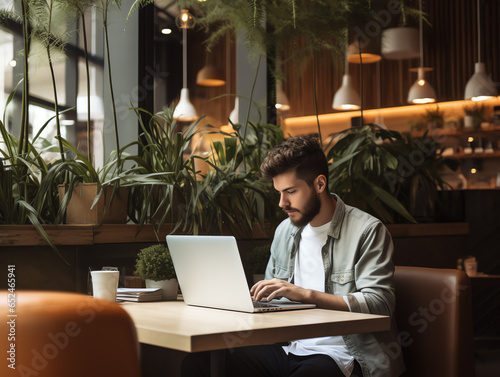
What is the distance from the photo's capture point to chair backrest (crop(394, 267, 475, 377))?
2012mm

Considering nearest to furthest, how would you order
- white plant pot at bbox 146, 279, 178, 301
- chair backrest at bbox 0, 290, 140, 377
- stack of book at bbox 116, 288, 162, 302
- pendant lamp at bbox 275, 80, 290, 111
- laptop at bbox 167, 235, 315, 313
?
1. chair backrest at bbox 0, 290, 140, 377
2. laptop at bbox 167, 235, 315, 313
3. stack of book at bbox 116, 288, 162, 302
4. white plant pot at bbox 146, 279, 178, 301
5. pendant lamp at bbox 275, 80, 290, 111

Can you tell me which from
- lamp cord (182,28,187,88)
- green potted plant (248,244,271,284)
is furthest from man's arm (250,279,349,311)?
lamp cord (182,28,187,88)

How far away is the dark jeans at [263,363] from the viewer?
1971 mm

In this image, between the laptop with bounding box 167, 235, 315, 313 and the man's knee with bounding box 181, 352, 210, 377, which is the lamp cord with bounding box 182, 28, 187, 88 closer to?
the laptop with bounding box 167, 235, 315, 313

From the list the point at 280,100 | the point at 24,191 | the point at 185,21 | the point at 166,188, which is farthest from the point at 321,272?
the point at 280,100

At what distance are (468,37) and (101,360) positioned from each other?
6453mm

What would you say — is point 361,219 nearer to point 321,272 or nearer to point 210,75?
point 321,272

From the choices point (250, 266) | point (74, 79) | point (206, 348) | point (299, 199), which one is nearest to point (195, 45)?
point (74, 79)

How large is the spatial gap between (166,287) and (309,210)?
608 millimetres

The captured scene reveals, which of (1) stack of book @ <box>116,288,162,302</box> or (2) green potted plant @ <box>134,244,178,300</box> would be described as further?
(2) green potted plant @ <box>134,244,178,300</box>

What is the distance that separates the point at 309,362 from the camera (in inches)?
77.9

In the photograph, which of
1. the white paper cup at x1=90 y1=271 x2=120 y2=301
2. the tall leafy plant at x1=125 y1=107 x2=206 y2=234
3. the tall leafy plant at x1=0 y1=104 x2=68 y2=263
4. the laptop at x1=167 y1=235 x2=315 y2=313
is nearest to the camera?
the laptop at x1=167 y1=235 x2=315 y2=313

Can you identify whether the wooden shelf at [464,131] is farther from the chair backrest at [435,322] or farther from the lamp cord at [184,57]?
the chair backrest at [435,322]

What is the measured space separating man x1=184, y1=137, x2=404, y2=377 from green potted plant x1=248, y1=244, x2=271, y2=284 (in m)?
0.40
